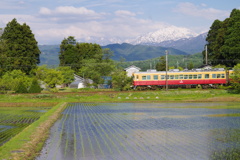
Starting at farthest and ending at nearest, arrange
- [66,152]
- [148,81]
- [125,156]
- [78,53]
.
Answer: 1. [78,53]
2. [148,81]
3. [66,152]
4. [125,156]

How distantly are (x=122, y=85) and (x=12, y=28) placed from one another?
30.5 meters

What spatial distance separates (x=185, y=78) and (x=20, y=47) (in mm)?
36257

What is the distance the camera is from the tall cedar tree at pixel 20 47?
234ft

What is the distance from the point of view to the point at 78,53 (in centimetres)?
10100

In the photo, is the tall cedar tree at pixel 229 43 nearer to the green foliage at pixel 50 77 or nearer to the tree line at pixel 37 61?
the tree line at pixel 37 61

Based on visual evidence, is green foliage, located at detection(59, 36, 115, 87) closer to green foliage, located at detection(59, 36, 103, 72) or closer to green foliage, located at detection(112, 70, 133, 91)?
green foliage, located at detection(59, 36, 103, 72)

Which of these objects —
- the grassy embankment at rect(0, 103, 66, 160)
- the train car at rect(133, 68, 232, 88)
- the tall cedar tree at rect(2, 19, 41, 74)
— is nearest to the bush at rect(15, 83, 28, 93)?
the tall cedar tree at rect(2, 19, 41, 74)

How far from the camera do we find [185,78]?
2239 inches

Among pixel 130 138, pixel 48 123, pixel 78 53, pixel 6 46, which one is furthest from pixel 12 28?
pixel 130 138

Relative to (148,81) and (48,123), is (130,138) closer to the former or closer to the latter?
(48,123)

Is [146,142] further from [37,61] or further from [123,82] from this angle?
[37,61]

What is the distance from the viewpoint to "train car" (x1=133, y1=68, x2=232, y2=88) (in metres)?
56.1

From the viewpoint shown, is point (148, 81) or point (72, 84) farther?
point (72, 84)

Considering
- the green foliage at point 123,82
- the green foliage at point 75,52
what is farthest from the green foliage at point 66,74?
the green foliage at point 123,82
